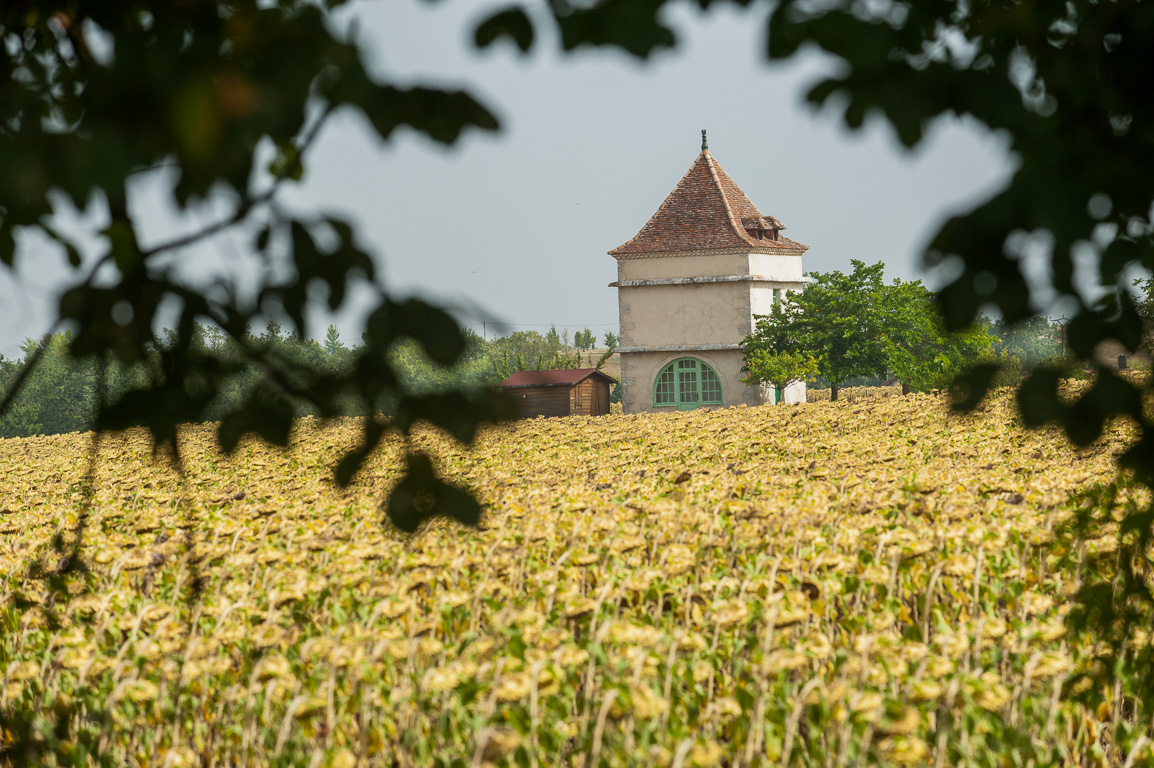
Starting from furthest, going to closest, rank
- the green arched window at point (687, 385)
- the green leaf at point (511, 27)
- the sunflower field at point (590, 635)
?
the green arched window at point (687, 385), the sunflower field at point (590, 635), the green leaf at point (511, 27)

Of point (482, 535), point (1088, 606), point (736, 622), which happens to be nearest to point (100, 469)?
point (482, 535)

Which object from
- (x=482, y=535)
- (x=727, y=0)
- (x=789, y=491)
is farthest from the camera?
(x=789, y=491)

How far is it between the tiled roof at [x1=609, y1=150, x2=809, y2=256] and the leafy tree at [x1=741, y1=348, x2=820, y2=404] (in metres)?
4.53

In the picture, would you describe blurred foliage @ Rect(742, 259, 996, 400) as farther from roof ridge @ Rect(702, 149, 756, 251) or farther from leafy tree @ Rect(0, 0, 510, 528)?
leafy tree @ Rect(0, 0, 510, 528)

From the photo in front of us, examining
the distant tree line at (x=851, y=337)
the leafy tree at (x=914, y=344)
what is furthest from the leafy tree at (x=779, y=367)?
the leafy tree at (x=914, y=344)

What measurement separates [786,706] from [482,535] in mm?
2812

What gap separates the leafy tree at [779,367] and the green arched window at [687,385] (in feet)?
5.82

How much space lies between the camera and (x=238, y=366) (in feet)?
6.82

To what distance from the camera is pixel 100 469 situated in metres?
14.3

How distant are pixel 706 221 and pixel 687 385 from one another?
20.7ft

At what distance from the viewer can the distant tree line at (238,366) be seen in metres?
1.87

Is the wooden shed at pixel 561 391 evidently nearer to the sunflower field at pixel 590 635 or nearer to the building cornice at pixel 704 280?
the building cornice at pixel 704 280

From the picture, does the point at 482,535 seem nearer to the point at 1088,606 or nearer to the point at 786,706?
the point at 786,706

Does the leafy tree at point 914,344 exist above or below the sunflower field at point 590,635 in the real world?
above
